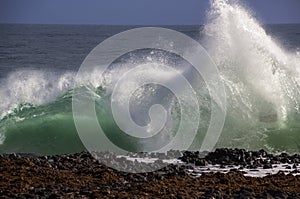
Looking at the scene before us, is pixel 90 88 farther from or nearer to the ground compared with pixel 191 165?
farther from the ground

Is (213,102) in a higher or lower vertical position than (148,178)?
higher

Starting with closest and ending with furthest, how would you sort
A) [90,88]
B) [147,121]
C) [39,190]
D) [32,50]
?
[39,190]
[147,121]
[90,88]
[32,50]

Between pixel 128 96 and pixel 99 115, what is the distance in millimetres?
1218

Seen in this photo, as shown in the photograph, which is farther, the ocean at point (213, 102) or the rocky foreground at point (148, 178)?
the ocean at point (213, 102)

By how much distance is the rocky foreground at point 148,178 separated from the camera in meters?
11.2

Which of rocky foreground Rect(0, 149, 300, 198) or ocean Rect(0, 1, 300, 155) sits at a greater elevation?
ocean Rect(0, 1, 300, 155)

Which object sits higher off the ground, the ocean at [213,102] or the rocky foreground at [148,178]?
the ocean at [213,102]

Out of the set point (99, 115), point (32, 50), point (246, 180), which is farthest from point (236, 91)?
point (32, 50)

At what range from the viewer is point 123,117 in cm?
2094

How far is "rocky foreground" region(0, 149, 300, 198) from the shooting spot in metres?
11.2

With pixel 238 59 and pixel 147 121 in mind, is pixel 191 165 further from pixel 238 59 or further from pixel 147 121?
pixel 238 59

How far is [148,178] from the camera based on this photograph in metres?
12.7

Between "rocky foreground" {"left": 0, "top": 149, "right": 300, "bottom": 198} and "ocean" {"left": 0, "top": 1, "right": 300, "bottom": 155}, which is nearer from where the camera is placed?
"rocky foreground" {"left": 0, "top": 149, "right": 300, "bottom": 198}

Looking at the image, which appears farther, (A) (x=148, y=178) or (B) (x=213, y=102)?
(B) (x=213, y=102)
